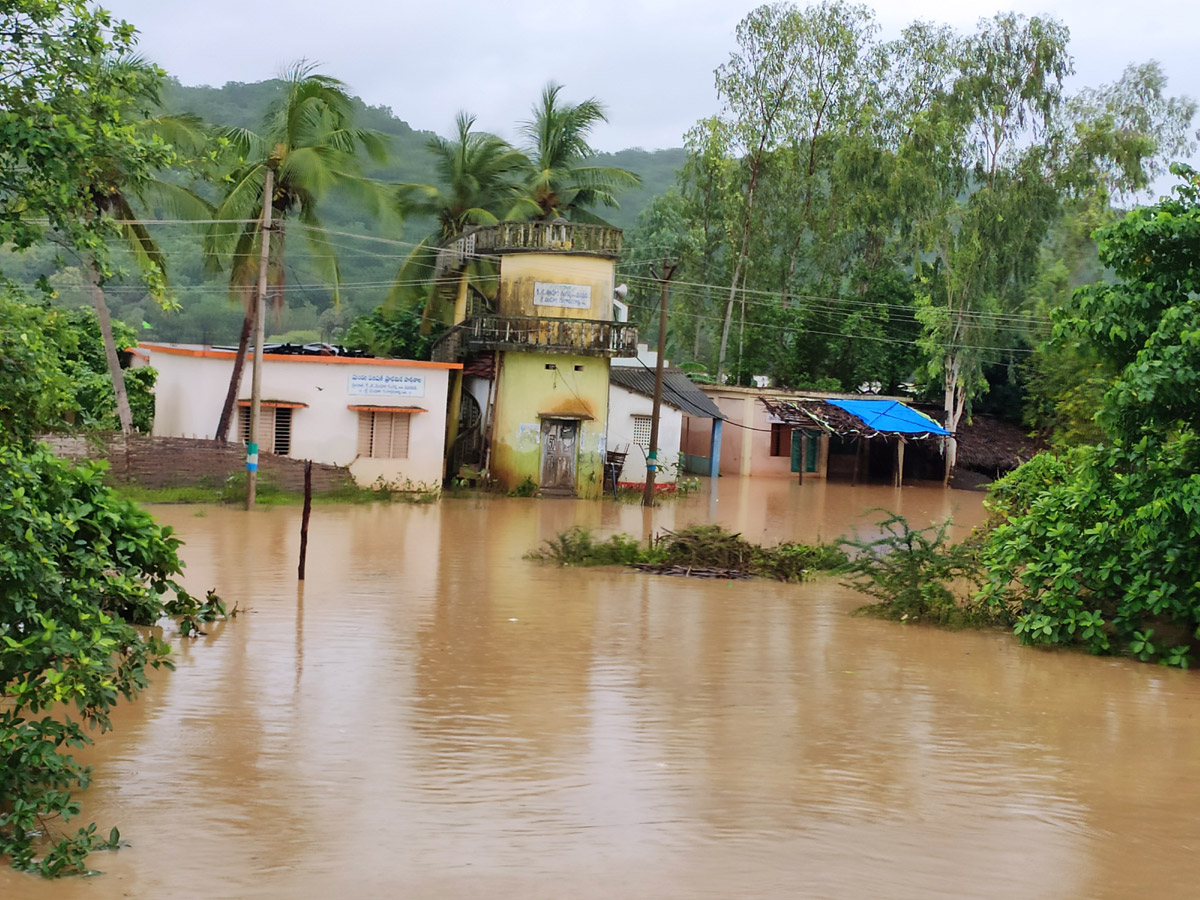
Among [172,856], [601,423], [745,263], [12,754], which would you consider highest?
[745,263]

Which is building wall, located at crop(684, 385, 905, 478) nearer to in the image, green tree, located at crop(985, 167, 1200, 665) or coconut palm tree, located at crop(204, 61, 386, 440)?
coconut palm tree, located at crop(204, 61, 386, 440)

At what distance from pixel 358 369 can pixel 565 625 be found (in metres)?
14.7

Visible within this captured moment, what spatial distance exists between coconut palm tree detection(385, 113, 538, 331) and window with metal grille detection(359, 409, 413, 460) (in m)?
7.05

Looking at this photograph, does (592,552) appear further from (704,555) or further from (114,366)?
(114,366)

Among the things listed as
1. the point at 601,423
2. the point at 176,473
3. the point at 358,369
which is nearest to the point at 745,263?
the point at 601,423

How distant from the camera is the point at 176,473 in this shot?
23578 mm

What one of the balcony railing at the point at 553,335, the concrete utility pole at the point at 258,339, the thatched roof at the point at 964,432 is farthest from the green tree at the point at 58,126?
the thatched roof at the point at 964,432

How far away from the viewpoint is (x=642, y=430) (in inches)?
1334

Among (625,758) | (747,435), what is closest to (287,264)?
(747,435)

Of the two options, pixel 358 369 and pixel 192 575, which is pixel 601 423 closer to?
pixel 358 369

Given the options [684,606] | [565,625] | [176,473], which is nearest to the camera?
[565,625]

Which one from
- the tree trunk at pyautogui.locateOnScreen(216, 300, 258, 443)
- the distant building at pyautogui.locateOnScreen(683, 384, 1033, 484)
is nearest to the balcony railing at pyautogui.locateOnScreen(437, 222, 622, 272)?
the tree trunk at pyautogui.locateOnScreen(216, 300, 258, 443)

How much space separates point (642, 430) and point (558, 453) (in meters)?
4.66

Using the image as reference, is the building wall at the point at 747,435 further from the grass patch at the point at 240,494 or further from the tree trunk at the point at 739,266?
the grass patch at the point at 240,494
